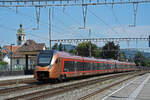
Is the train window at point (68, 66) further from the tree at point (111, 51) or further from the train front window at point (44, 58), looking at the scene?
the tree at point (111, 51)

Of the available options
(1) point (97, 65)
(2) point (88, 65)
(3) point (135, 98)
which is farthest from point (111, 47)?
(3) point (135, 98)

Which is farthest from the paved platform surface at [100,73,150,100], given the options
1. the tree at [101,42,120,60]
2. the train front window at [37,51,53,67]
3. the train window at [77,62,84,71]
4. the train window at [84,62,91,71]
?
the tree at [101,42,120,60]

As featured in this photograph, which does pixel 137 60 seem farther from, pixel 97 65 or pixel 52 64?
pixel 52 64

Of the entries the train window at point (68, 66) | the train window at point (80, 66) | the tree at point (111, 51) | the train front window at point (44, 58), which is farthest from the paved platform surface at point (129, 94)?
the tree at point (111, 51)

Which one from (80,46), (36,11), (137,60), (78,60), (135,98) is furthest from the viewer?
(137,60)

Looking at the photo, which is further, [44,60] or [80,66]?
[80,66]

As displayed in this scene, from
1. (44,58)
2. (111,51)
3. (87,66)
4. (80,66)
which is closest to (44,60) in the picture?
(44,58)

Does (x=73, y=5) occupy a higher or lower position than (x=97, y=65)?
higher

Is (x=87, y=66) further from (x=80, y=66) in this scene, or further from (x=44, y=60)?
(x=44, y=60)

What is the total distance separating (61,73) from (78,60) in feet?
22.0

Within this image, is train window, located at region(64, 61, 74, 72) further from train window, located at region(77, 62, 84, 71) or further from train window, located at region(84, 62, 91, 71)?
train window, located at region(84, 62, 91, 71)

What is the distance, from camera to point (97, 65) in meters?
43.4

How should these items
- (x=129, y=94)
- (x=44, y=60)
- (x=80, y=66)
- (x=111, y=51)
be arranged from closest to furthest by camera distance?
(x=129, y=94)
(x=44, y=60)
(x=80, y=66)
(x=111, y=51)

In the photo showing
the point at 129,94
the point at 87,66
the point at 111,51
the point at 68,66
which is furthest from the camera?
the point at 111,51
